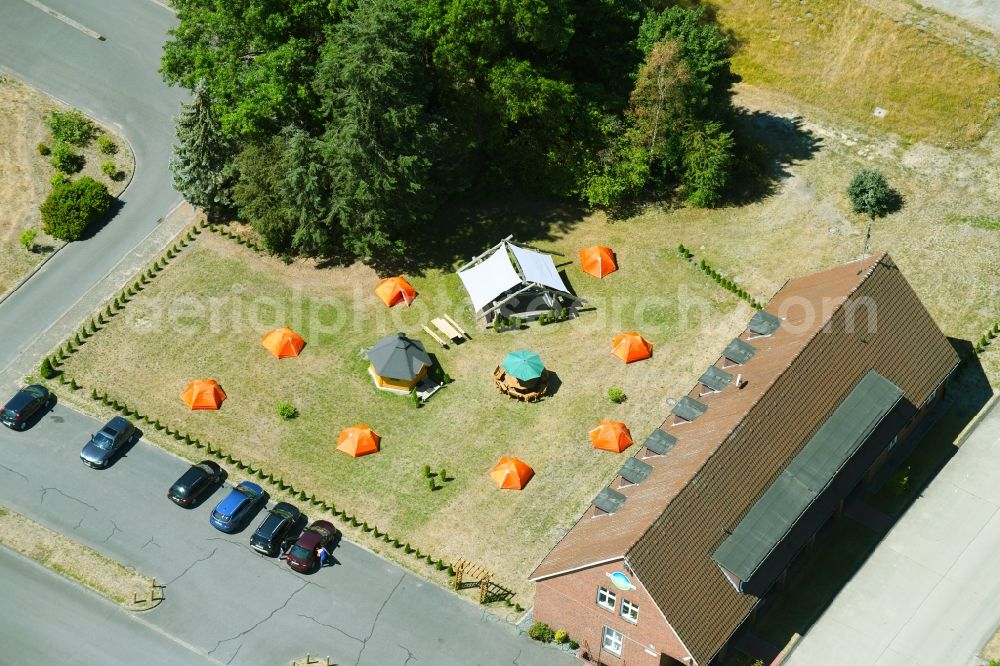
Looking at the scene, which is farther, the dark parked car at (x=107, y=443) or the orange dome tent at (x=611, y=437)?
the orange dome tent at (x=611, y=437)

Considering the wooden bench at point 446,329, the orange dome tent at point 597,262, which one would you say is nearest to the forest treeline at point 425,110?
the orange dome tent at point 597,262

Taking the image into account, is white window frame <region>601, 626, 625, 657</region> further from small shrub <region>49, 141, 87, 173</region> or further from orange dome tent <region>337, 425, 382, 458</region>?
small shrub <region>49, 141, 87, 173</region>

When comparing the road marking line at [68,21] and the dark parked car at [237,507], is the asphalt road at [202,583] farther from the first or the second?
the road marking line at [68,21]

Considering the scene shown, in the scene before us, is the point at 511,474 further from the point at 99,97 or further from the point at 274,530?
the point at 99,97

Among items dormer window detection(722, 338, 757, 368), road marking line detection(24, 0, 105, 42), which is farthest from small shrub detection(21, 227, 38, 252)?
dormer window detection(722, 338, 757, 368)

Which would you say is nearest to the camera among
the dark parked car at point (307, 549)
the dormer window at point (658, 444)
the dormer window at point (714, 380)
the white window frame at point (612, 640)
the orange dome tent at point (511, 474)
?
the white window frame at point (612, 640)

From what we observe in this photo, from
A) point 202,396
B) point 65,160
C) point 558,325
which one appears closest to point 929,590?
point 558,325

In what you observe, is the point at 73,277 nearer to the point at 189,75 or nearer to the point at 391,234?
the point at 189,75
